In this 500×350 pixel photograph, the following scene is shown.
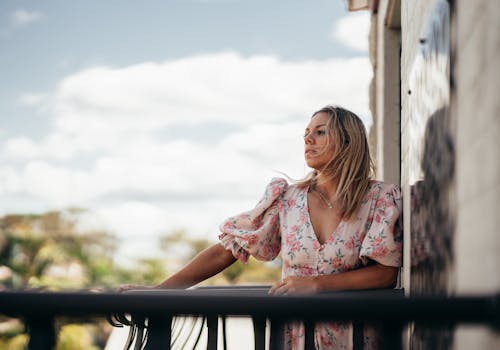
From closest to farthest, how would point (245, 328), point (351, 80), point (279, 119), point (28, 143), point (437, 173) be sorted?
point (437, 173)
point (245, 328)
point (28, 143)
point (279, 119)
point (351, 80)

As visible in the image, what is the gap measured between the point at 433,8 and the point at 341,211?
1040 mm

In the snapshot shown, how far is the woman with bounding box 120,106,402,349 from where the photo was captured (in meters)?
2.87

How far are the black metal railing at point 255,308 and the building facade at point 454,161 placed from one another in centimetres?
8

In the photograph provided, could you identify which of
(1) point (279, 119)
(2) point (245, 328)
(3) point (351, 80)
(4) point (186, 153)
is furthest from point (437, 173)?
(3) point (351, 80)

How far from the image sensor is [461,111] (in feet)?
5.64

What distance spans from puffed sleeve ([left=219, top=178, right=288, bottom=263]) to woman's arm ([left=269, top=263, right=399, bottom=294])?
0.48 m

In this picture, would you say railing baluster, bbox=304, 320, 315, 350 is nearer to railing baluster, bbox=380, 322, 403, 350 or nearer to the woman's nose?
railing baluster, bbox=380, 322, 403, 350

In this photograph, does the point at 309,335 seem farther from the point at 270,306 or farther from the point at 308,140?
the point at 308,140

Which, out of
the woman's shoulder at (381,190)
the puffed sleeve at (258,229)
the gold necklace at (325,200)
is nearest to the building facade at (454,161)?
the woman's shoulder at (381,190)

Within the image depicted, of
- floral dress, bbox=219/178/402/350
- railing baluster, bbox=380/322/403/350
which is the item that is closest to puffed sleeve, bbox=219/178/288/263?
floral dress, bbox=219/178/402/350

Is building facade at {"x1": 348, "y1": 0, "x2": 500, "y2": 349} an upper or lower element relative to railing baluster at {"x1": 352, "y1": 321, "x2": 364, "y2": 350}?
upper

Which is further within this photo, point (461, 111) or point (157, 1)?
point (157, 1)

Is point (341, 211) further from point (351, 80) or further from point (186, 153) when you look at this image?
point (351, 80)

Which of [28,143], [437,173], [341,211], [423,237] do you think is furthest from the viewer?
[28,143]
